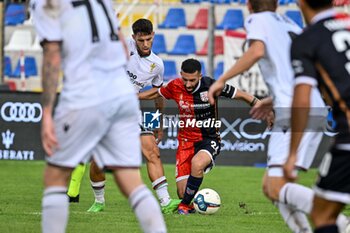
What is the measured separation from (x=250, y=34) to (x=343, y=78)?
2.01 metres

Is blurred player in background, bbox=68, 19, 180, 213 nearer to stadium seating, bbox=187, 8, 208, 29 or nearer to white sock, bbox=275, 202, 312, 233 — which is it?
white sock, bbox=275, 202, 312, 233

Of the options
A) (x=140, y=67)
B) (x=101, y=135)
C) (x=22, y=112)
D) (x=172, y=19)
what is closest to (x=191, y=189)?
(x=140, y=67)

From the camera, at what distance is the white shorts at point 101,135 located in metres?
6.62

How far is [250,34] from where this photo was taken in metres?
7.95

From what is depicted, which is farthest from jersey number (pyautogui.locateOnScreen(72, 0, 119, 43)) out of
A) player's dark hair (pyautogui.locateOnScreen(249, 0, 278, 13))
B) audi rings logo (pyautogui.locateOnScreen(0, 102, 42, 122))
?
audi rings logo (pyautogui.locateOnScreen(0, 102, 42, 122))

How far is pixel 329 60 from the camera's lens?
19.8 ft

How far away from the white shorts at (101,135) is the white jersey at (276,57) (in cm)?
165

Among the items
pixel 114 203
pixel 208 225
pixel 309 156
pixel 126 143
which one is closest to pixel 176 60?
pixel 114 203

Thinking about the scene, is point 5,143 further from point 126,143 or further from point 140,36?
point 126,143

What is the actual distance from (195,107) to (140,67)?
2.74ft

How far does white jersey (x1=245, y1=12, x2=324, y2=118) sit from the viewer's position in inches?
316

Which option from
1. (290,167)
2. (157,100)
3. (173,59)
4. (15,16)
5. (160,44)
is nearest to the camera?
(290,167)

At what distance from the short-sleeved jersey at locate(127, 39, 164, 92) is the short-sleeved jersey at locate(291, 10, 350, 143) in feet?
20.0

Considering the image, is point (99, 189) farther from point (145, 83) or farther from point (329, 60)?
point (329, 60)
